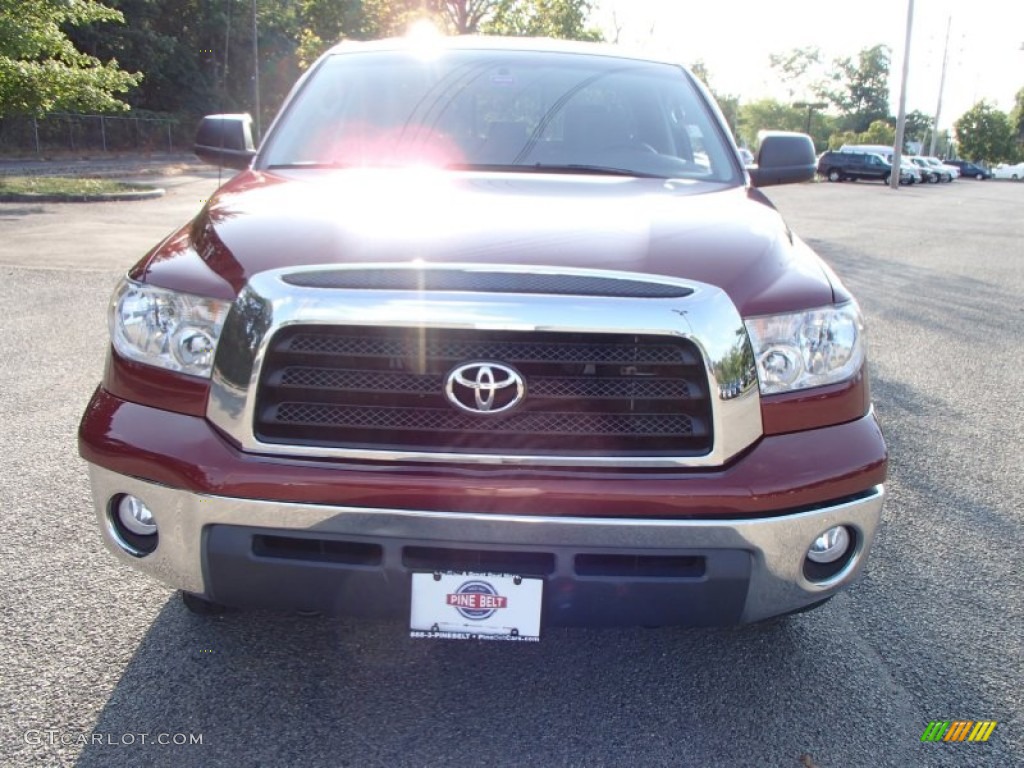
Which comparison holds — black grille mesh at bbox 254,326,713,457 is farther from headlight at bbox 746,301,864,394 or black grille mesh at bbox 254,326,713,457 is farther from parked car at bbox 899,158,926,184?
parked car at bbox 899,158,926,184

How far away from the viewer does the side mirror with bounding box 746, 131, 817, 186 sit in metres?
3.82

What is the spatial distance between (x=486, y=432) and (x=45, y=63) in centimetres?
1991

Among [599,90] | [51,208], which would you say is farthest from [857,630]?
[51,208]

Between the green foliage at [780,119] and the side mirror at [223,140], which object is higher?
the green foliage at [780,119]

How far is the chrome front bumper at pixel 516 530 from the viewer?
2049mm

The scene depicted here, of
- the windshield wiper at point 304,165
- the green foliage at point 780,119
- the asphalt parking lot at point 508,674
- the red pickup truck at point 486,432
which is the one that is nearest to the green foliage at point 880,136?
the green foliage at point 780,119

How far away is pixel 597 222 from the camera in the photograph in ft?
8.20

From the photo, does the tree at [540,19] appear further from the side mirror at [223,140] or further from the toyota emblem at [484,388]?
the toyota emblem at [484,388]

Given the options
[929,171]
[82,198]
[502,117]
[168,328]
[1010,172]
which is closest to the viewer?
[168,328]

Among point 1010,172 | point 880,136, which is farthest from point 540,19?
point 1010,172

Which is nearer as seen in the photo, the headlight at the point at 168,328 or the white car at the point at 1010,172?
the headlight at the point at 168,328

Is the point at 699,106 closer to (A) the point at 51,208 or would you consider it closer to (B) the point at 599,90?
(B) the point at 599,90

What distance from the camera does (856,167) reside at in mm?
47000

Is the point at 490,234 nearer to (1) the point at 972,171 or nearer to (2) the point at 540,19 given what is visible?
(2) the point at 540,19
